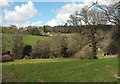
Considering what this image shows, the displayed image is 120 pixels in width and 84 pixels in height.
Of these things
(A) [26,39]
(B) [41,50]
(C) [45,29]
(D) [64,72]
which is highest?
(C) [45,29]

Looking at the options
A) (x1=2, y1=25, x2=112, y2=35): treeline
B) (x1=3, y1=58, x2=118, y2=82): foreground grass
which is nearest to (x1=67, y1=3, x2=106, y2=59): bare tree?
(x1=2, y1=25, x2=112, y2=35): treeline

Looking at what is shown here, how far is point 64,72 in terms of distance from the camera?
57.6ft

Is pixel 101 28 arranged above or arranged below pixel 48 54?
above

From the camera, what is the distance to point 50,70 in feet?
59.8

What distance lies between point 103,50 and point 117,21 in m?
15.9

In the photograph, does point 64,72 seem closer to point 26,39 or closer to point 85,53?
point 85,53

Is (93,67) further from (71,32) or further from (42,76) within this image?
(71,32)

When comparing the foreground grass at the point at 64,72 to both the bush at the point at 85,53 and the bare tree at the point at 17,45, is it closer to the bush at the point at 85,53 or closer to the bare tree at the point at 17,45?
the bush at the point at 85,53

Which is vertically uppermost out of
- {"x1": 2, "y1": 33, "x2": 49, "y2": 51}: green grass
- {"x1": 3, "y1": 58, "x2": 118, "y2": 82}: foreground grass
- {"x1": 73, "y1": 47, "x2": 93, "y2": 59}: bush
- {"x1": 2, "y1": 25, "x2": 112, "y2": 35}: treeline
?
{"x1": 2, "y1": 25, "x2": 112, "y2": 35}: treeline

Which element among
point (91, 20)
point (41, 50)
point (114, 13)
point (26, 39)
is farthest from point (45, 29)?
point (114, 13)

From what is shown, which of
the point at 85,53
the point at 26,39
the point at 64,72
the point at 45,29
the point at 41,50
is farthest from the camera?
the point at 45,29

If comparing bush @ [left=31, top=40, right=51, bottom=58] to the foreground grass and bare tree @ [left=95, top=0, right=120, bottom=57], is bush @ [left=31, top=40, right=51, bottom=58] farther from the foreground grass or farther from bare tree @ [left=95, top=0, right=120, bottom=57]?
the foreground grass

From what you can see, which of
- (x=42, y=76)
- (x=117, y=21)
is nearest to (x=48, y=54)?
(x=117, y=21)

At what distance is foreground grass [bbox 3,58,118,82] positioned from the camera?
1614cm
